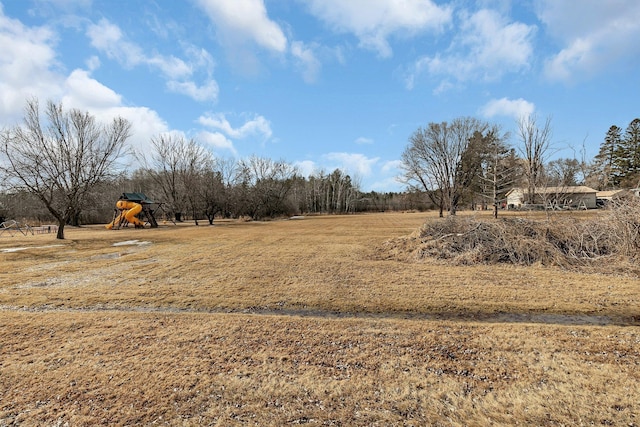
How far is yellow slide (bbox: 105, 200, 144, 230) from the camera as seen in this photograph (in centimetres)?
2656

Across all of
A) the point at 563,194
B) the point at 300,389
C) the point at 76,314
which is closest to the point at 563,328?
the point at 300,389

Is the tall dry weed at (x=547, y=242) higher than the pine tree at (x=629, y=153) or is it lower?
lower

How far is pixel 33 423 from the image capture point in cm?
231

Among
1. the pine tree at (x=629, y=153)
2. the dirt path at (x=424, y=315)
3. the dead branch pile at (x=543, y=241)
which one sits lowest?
the dirt path at (x=424, y=315)

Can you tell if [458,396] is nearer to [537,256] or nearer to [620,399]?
[620,399]

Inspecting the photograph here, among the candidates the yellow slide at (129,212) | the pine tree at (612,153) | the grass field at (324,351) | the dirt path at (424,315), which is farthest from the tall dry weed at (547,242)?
the pine tree at (612,153)

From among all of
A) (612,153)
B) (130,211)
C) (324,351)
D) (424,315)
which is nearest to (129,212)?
(130,211)

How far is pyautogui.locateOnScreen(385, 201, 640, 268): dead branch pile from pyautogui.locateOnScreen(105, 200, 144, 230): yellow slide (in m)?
24.2

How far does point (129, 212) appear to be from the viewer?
26531 mm

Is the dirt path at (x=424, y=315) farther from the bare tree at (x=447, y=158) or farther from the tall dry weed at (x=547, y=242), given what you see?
the bare tree at (x=447, y=158)

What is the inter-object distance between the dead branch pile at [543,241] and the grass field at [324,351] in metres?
1.28

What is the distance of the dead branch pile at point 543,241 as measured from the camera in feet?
26.0

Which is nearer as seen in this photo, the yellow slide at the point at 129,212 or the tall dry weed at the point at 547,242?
the tall dry weed at the point at 547,242

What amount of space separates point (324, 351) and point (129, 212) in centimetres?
2831
